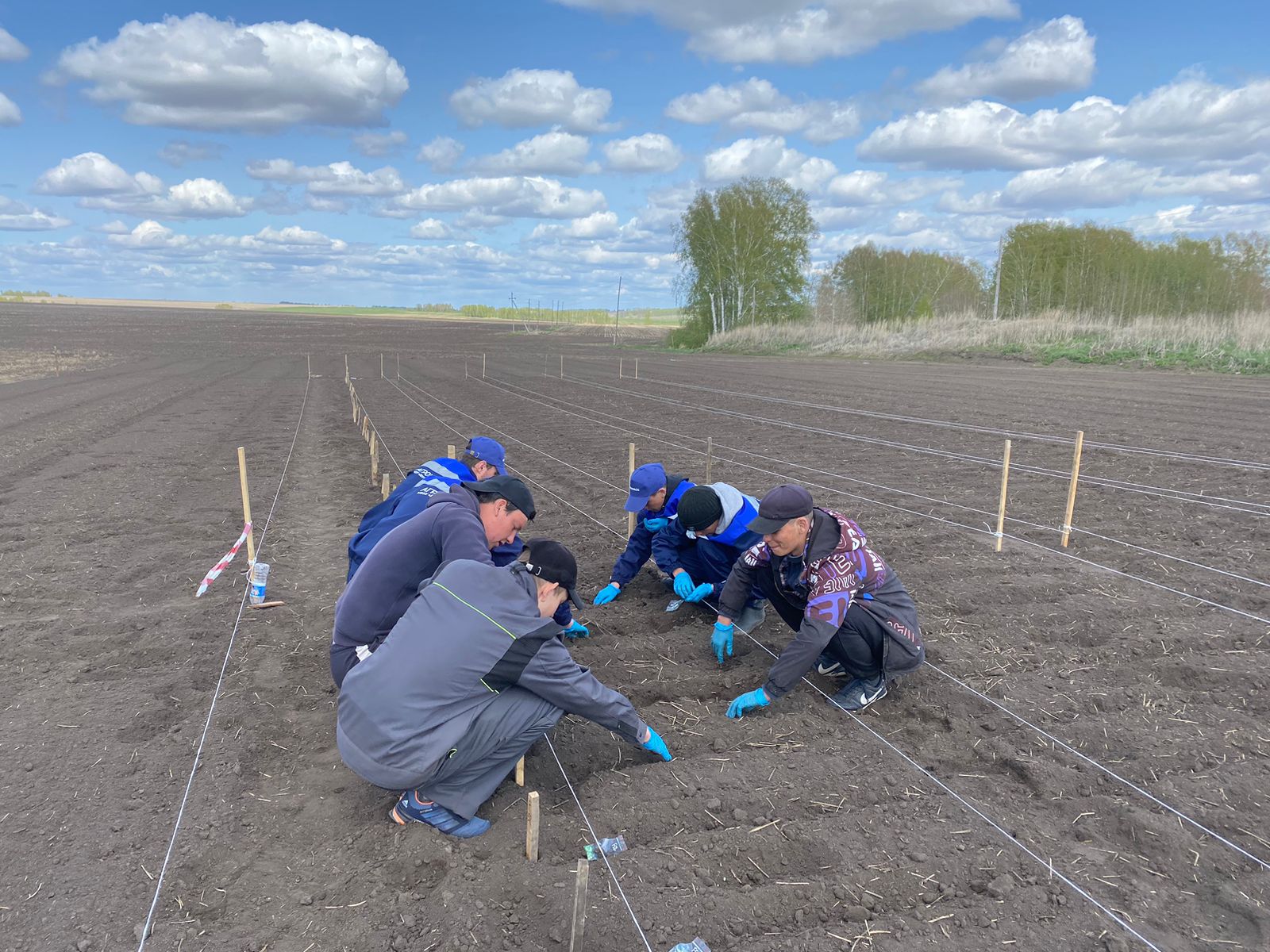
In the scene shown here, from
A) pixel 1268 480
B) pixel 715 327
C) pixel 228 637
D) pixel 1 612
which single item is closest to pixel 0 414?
pixel 1 612

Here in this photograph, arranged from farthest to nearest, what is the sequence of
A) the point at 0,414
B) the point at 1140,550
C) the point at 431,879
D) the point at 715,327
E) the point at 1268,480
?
the point at 715,327 < the point at 0,414 < the point at 1268,480 < the point at 1140,550 < the point at 431,879

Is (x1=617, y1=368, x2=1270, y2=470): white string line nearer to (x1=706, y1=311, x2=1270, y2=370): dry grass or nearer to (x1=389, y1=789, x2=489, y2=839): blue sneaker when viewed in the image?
(x1=389, y1=789, x2=489, y2=839): blue sneaker

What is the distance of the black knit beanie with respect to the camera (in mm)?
4758

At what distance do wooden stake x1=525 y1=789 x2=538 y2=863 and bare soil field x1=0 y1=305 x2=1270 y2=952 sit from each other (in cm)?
6

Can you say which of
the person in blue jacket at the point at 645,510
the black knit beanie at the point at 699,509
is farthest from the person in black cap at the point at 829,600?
the person in blue jacket at the point at 645,510

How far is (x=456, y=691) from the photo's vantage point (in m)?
2.97

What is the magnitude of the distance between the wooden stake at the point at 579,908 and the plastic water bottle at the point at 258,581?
393cm

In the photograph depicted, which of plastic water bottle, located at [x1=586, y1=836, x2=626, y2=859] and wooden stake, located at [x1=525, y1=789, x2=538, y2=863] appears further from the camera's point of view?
plastic water bottle, located at [x1=586, y1=836, x2=626, y2=859]

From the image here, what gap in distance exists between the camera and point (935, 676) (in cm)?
436

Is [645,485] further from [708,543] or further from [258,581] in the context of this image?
[258,581]

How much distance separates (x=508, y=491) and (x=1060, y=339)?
29.7 metres

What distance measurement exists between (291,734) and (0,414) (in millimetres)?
15886

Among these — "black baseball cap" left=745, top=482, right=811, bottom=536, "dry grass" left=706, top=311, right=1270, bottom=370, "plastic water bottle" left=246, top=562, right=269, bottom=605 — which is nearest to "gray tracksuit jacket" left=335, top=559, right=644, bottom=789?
"black baseball cap" left=745, top=482, right=811, bottom=536

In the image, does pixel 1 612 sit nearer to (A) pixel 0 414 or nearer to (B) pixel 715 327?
(A) pixel 0 414
